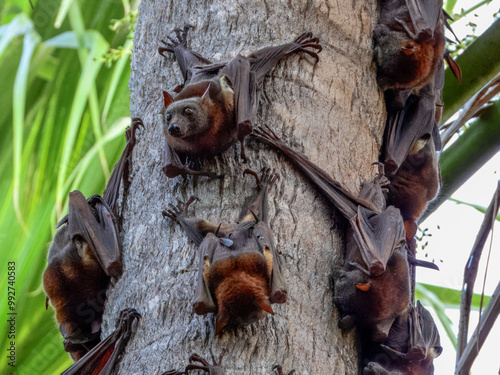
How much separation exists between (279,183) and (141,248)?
1.77 feet

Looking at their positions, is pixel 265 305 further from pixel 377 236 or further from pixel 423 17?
pixel 423 17

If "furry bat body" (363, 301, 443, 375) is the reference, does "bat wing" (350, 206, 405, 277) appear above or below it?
above

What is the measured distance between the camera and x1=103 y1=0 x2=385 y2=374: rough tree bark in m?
2.14

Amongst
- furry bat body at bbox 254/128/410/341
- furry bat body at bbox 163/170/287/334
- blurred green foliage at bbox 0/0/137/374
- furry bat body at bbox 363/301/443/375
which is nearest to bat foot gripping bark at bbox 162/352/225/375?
furry bat body at bbox 163/170/287/334

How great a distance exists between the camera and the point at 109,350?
2.30 meters

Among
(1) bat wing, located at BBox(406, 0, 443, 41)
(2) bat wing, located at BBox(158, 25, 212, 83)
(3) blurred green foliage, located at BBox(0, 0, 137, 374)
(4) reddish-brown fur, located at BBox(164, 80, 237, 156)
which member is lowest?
(3) blurred green foliage, located at BBox(0, 0, 137, 374)

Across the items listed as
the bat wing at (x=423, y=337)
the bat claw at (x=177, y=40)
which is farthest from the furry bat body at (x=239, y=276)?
the bat claw at (x=177, y=40)

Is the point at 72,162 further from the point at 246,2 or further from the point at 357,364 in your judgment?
the point at 357,364

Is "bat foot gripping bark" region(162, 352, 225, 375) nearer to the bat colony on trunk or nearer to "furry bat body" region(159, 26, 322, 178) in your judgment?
the bat colony on trunk

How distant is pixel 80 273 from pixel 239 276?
0.81 metres

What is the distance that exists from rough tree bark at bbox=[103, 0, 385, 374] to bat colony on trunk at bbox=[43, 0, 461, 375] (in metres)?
0.05

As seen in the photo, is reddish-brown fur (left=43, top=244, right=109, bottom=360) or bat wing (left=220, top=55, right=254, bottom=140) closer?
bat wing (left=220, top=55, right=254, bottom=140)

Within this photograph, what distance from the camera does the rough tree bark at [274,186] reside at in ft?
7.02

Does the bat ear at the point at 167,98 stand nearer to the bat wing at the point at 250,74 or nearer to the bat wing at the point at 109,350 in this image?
the bat wing at the point at 250,74
